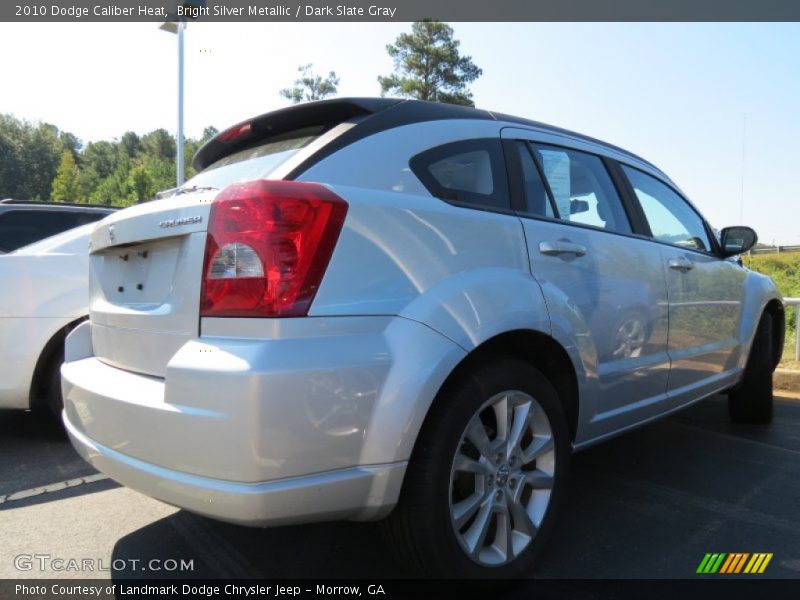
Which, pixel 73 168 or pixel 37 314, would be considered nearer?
pixel 37 314

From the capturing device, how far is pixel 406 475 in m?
1.98

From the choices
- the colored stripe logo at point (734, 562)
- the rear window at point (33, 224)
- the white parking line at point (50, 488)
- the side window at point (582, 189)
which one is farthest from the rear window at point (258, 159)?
the rear window at point (33, 224)

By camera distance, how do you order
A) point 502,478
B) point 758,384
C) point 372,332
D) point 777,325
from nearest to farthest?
point 372,332 < point 502,478 < point 758,384 < point 777,325

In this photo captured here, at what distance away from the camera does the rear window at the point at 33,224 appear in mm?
4319

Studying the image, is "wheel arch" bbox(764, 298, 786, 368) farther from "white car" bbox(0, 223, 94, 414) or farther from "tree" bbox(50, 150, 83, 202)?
"tree" bbox(50, 150, 83, 202)

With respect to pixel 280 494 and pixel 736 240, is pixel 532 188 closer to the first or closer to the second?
pixel 280 494

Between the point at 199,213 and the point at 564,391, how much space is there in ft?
5.31

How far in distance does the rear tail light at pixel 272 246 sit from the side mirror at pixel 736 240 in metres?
3.15

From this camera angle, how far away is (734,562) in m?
2.52

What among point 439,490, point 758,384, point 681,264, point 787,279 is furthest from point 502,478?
point 787,279

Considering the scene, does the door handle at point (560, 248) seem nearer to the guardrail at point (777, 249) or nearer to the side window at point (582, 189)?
the side window at point (582, 189)

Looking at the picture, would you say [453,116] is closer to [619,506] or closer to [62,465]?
[619,506]

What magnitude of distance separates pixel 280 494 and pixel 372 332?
1.72ft

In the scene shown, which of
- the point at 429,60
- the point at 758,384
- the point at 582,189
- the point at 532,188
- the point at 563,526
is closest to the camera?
the point at 532,188
